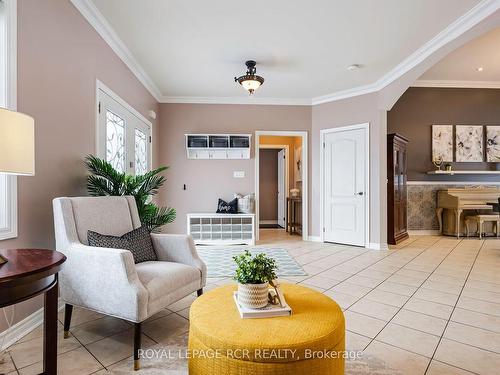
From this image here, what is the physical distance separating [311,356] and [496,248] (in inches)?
206

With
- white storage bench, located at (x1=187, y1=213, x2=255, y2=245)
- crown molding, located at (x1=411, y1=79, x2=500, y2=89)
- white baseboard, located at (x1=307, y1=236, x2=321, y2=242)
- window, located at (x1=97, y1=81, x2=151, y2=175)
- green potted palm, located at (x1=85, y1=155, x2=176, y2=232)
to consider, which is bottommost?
white baseboard, located at (x1=307, y1=236, x2=321, y2=242)

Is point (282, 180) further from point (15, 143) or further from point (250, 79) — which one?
point (15, 143)

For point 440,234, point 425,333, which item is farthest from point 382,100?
point 425,333

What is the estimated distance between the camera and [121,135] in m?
3.60

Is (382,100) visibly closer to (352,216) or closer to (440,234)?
(352,216)

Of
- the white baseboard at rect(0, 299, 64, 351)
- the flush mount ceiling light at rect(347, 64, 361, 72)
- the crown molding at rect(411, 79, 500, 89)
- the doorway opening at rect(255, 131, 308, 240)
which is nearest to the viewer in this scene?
the white baseboard at rect(0, 299, 64, 351)

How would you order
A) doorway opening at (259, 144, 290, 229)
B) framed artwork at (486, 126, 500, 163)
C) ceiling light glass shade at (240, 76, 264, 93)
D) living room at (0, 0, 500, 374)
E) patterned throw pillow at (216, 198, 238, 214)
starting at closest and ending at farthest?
1. living room at (0, 0, 500, 374)
2. ceiling light glass shade at (240, 76, 264, 93)
3. patterned throw pillow at (216, 198, 238, 214)
4. framed artwork at (486, 126, 500, 163)
5. doorway opening at (259, 144, 290, 229)

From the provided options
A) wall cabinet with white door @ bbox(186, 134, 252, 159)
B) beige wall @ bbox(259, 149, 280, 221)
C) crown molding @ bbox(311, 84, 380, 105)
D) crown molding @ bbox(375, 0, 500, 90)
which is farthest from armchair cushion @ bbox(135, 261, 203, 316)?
beige wall @ bbox(259, 149, 280, 221)

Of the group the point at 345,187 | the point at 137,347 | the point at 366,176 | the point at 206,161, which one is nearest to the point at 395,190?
the point at 366,176

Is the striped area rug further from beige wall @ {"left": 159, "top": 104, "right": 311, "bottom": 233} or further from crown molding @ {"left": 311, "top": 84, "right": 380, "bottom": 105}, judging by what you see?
crown molding @ {"left": 311, "top": 84, "right": 380, "bottom": 105}

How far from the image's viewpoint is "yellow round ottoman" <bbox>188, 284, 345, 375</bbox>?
1057mm

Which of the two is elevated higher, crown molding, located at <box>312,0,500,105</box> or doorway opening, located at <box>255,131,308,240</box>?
crown molding, located at <box>312,0,500,105</box>

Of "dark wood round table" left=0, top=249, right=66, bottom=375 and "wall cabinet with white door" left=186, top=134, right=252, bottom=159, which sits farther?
"wall cabinet with white door" left=186, top=134, right=252, bottom=159

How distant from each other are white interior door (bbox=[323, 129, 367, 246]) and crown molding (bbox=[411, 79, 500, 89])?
1994 mm
